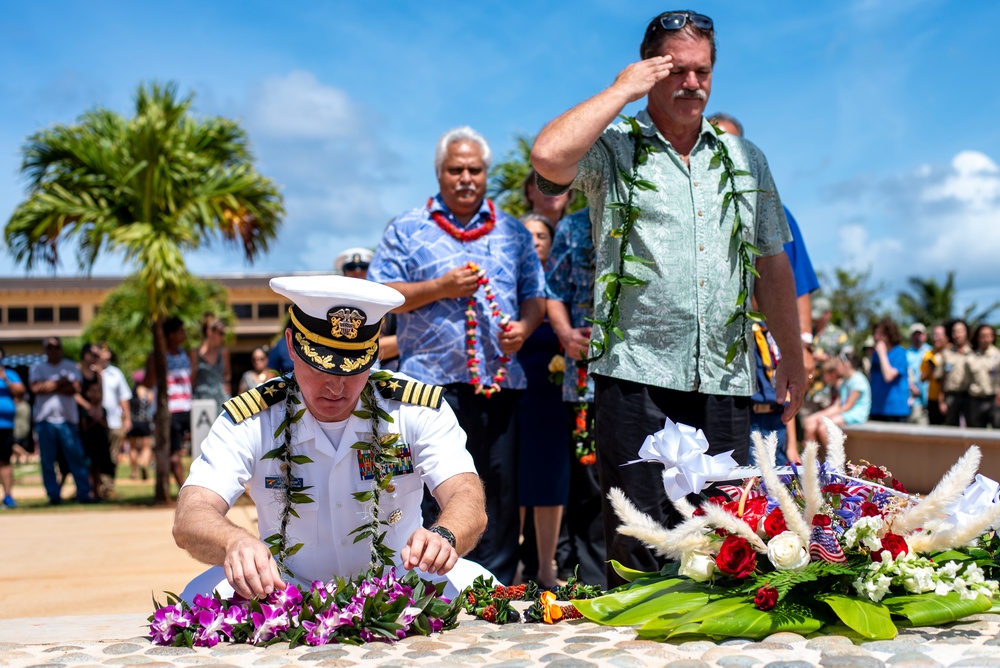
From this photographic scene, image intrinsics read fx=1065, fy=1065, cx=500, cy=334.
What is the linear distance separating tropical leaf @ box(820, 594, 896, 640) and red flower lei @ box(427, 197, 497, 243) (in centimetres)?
293

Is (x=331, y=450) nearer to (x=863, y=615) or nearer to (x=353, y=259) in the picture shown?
(x=863, y=615)

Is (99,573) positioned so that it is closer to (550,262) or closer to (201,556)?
(550,262)

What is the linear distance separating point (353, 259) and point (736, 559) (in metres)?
4.51

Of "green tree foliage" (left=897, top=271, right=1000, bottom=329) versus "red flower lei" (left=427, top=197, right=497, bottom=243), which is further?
"green tree foliage" (left=897, top=271, right=1000, bottom=329)

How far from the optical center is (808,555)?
264cm

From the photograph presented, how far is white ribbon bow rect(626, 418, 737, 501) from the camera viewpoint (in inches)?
113

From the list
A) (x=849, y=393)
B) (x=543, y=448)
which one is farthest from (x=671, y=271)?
(x=849, y=393)

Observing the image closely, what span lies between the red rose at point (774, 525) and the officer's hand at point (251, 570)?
125 centimetres

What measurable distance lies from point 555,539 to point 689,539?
10.6ft

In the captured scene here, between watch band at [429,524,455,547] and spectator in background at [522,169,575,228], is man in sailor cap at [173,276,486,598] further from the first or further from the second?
spectator in background at [522,169,575,228]

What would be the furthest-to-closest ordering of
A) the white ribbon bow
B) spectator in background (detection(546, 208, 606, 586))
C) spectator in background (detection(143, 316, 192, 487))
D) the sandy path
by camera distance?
spectator in background (detection(143, 316, 192, 487)), the sandy path, spectator in background (detection(546, 208, 606, 586)), the white ribbon bow

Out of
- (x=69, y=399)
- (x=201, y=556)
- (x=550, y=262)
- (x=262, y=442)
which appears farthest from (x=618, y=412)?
(x=69, y=399)

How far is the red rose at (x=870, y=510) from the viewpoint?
2.69 meters

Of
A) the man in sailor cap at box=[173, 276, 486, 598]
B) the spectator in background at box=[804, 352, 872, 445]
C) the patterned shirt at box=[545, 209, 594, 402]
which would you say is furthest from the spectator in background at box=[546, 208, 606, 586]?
the spectator in background at box=[804, 352, 872, 445]
